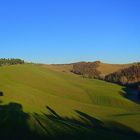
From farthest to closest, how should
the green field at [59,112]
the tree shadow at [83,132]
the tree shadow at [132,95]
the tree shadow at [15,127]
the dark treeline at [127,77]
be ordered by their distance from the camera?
the dark treeline at [127,77] → the tree shadow at [132,95] → the green field at [59,112] → the tree shadow at [83,132] → the tree shadow at [15,127]

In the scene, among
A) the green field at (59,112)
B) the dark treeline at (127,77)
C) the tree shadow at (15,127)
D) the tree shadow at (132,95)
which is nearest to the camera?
the tree shadow at (15,127)

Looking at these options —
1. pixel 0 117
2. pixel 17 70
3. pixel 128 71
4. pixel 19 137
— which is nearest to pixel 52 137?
pixel 19 137

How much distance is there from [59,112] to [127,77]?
301 ft

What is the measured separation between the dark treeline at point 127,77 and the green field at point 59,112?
20185 millimetres

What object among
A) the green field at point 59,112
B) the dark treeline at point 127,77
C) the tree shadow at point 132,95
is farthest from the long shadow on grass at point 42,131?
the dark treeline at point 127,77

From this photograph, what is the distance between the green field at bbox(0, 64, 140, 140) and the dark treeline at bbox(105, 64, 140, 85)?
795 inches

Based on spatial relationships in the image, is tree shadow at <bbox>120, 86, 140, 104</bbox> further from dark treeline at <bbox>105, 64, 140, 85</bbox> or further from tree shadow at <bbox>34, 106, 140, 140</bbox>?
tree shadow at <bbox>34, 106, 140, 140</bbox>

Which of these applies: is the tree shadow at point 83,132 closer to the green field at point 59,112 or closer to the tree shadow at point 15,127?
the green field at point 59,112

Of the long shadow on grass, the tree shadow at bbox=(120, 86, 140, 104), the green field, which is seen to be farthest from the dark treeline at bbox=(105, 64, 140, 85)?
the long shadow on grass

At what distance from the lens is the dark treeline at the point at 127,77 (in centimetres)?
16188

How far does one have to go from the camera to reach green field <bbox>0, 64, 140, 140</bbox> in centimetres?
5219

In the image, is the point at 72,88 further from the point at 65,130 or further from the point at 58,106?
the point at 65,130

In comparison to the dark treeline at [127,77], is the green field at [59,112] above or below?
below

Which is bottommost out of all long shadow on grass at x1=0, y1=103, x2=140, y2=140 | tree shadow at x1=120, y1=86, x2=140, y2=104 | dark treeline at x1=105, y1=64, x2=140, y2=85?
tree shadow at x1=120, y1=86, x2=140, y2=104
